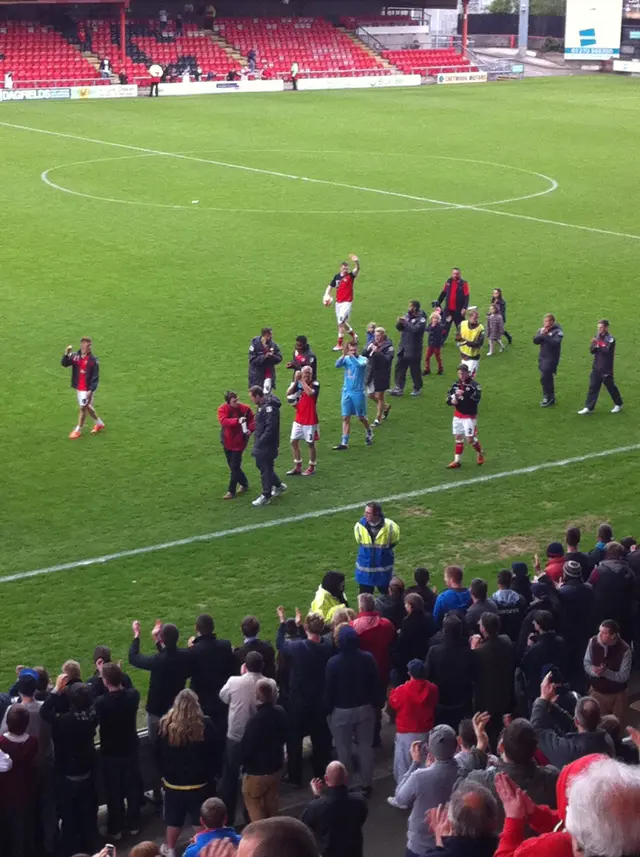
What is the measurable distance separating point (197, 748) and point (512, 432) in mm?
11704

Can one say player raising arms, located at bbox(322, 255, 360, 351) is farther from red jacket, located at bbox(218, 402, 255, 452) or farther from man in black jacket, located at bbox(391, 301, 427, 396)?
red jacket, located at bbox(218, 402, 255, 452)

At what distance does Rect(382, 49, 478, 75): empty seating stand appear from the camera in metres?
77.4

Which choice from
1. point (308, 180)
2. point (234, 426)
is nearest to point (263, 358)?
point (234, 426)

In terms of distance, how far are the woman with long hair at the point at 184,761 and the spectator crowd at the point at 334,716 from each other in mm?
13

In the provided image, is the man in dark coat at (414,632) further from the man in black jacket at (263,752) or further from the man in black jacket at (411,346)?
the man in black jacket at (411,346)

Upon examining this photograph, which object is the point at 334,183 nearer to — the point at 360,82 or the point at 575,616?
the point at 575,616

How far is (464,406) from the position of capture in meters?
17.8

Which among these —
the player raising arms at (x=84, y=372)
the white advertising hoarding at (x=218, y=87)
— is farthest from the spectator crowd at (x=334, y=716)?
the white advertising hoarding at (x=218, y=87)

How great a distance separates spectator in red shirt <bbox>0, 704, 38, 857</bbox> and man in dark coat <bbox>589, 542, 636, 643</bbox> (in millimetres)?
5226

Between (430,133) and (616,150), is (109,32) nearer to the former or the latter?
(430,133)

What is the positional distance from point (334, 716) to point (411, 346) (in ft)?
37.4

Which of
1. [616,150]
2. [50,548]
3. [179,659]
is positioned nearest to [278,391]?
[50,548]

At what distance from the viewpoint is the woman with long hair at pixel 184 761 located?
28.6ft

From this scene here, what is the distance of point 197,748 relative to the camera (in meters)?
8.83
